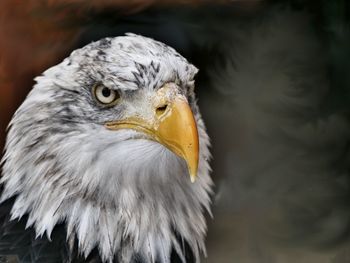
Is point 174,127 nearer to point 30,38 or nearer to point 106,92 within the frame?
point 106,92

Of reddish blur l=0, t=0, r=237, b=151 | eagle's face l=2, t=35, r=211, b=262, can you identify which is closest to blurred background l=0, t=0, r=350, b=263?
reddish blur l=0, t=0, r=237, b=151

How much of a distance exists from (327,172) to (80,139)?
0.84 metres

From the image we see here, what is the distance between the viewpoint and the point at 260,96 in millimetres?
1543

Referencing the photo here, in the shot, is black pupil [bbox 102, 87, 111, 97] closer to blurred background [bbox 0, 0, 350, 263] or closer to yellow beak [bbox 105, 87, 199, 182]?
yellow beak [bbox 105, 87, 199, 182]

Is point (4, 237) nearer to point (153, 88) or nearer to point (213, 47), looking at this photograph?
point (153, 88)

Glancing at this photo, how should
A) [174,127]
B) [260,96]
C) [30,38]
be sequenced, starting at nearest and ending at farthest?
[174,127], [30,38], [260,96]

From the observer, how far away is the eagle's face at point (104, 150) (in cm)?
93

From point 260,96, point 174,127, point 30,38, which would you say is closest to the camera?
point 174,127

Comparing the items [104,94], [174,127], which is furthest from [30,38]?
[174,127]

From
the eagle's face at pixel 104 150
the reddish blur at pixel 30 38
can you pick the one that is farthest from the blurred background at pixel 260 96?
the eagle's face at pixel 104 150

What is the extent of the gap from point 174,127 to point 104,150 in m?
0.13

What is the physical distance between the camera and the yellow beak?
87 cm

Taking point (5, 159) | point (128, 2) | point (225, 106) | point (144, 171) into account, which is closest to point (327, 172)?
point (225, 106)

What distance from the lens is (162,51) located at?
0.96m
